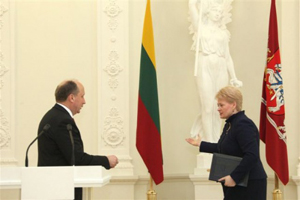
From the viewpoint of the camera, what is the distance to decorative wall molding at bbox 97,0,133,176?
23.2ft

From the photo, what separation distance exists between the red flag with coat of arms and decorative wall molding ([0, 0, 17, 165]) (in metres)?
2.98

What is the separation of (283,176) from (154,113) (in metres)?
1.53

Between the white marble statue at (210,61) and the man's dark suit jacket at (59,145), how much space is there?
2.74 meters

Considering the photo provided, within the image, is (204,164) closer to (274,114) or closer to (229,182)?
(274,114)

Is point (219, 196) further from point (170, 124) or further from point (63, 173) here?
point (63, 173)

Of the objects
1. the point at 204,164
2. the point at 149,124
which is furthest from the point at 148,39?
the point at 204,164

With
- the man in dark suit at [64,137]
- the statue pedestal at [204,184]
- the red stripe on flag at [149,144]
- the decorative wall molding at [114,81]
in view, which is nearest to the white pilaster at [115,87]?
the decorative wall molding at [114,81]

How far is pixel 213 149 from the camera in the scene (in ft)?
15.5

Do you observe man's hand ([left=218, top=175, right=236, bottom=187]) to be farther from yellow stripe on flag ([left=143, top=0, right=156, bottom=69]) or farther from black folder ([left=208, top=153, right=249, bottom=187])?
yellow stripe on flag ([left=143, top=0, right=156, bottom=69])

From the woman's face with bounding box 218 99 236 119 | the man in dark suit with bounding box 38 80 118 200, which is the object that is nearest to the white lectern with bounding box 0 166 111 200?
the man in dark suit with bounding box 38 80 118 200

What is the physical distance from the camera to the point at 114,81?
7148 mm

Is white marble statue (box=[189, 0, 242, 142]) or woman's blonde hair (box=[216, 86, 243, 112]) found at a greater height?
white marble statue (box=[189, 0, 242, 142])

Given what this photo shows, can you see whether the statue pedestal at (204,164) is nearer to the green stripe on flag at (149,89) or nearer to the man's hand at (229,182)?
the green stripe on flag at (149,89)

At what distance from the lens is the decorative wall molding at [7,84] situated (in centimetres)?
709
